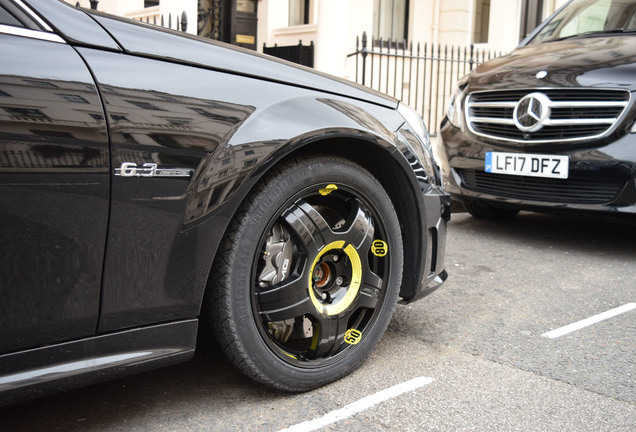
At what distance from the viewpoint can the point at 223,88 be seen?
6.52 feet

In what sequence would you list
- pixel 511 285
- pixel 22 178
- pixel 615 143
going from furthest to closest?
pixel 615 143
pixel 511 285
pixel 22 178

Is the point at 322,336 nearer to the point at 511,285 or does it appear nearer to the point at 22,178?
the point at 22,178

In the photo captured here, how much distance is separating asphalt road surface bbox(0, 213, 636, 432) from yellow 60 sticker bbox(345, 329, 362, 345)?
14cm

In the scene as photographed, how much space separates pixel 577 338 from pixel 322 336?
127 centimetres

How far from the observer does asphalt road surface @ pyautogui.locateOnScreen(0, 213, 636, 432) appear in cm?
210

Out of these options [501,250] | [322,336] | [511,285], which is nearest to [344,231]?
[322,336]

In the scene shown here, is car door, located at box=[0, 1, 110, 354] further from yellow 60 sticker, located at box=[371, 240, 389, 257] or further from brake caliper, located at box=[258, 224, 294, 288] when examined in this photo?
yellow 60 sticker, located at box=[371, 240, 389, 257]

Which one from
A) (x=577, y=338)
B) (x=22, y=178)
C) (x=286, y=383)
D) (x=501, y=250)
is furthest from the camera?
(x=501, y=250)

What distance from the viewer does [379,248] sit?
243cm

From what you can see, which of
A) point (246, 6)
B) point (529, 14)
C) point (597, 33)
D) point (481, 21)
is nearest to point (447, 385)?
point (597, 33)

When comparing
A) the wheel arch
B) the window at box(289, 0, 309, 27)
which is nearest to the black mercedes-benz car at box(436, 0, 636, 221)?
the wheel arch

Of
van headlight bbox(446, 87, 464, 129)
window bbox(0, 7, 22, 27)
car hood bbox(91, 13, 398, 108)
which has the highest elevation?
window bbox(0, 7, 22, 27)

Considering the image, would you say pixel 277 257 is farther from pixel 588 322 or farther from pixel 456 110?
pixel 456 110

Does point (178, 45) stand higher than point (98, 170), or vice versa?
point (178, 45)
